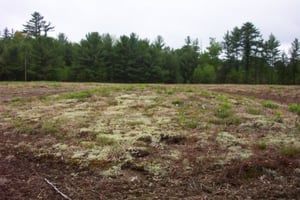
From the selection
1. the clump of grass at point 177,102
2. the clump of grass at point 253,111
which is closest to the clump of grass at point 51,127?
the clump of grass at point 177,102

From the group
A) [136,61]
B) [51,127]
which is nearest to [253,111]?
[51,127]

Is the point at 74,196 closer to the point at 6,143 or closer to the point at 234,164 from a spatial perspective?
the point at 234,164

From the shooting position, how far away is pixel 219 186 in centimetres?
526

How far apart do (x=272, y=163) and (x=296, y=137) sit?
2.21 meters

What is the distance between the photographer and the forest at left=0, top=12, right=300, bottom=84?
45.7 meters

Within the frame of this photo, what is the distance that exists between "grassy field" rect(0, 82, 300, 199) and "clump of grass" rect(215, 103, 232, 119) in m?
0.04

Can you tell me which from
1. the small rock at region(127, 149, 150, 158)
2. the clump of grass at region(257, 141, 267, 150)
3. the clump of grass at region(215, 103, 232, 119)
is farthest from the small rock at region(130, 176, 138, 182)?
the clump of grass at region(215, 103, 232, 119)

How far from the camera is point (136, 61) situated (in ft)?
159

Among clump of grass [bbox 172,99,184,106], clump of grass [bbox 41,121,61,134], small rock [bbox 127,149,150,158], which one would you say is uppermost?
clump of grass [bbox 172,99,184,106]

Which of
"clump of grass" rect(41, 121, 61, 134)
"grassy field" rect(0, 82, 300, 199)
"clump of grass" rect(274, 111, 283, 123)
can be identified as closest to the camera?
"grassy field" rect(0, 82, 300, 199)

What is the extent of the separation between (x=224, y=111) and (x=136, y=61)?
3897cm

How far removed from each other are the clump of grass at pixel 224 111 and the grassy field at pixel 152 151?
36 mm

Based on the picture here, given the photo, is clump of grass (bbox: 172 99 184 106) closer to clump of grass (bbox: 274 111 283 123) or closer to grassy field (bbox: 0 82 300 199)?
grassy field (bbox: 0 82 300 199)

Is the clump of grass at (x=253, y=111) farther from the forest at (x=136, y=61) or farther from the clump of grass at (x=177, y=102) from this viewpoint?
the forest at (x=136, y=61)
